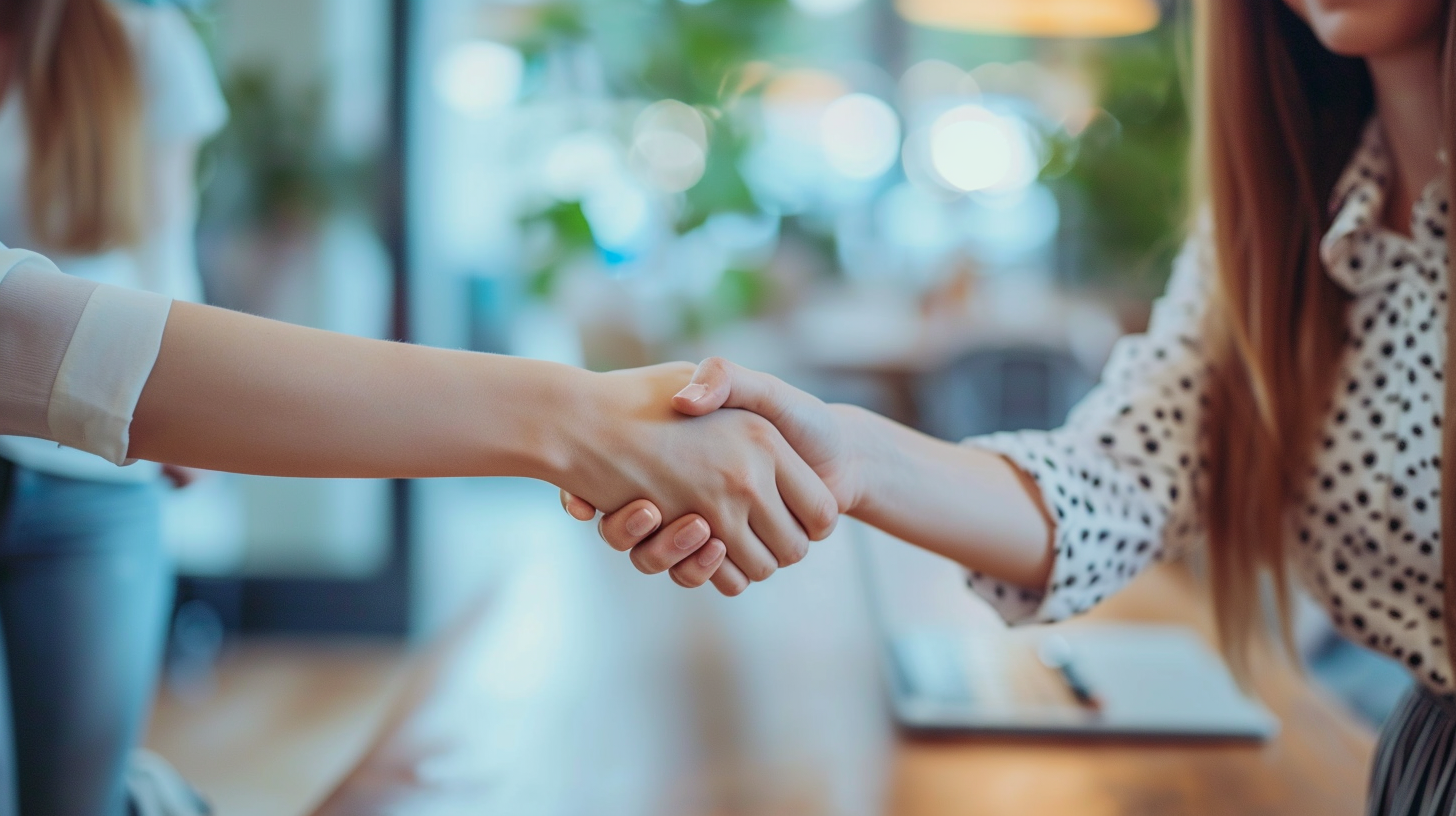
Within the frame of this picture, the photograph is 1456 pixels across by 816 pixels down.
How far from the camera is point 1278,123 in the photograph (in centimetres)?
107

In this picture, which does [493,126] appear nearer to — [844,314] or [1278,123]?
[844,314]

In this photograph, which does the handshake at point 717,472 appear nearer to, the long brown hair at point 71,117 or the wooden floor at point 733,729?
the wooden floor at point 733,729

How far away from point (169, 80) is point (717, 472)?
901 mm

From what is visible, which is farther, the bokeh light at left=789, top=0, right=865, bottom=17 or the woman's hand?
the bokeh light at left=789, top=0, right=865, bottom=17

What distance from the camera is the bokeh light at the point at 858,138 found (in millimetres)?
7410

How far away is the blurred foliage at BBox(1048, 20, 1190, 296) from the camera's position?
4.73 m

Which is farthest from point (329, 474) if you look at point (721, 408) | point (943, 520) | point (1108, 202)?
point (1108, 202)

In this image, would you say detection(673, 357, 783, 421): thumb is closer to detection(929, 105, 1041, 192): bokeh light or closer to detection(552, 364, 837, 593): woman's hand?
detection(552, 364, 837, 593): woman's hand

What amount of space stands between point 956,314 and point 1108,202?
83 centimetres

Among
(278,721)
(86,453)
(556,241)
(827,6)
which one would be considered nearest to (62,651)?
(86,453)

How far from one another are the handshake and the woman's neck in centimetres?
54

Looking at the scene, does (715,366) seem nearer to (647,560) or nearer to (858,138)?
(647,560)

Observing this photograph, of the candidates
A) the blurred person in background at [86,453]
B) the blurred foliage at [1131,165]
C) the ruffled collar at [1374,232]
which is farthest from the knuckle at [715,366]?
Answer: the blurred foliage at [1131,165]

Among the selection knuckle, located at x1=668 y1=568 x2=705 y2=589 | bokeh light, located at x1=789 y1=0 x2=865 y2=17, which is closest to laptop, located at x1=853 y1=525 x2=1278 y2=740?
knuckle, located at x1=668 y1=568 x2=705 y2=589
